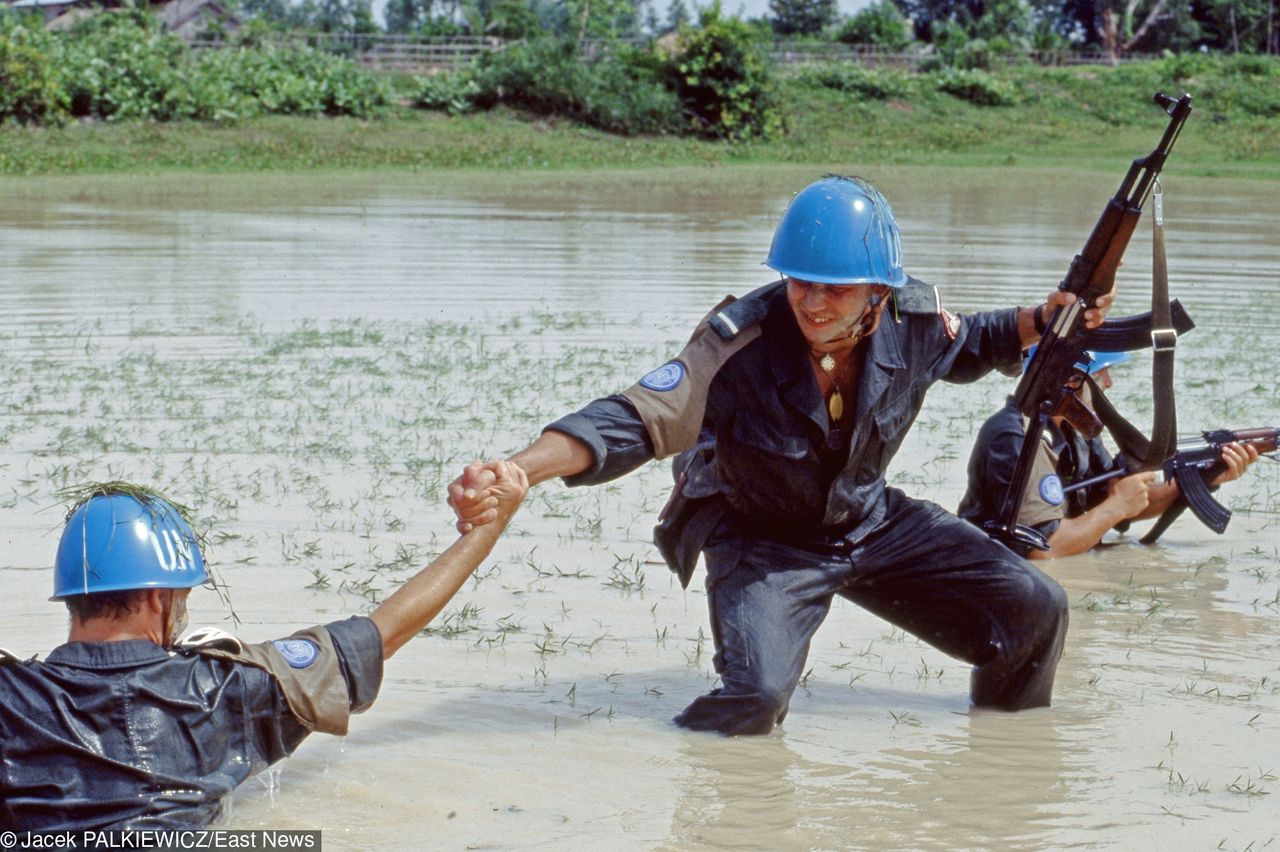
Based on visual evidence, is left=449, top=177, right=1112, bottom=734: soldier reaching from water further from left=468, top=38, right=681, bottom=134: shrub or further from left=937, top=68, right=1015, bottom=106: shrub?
left=937, top=68, right=1015, bottom=106: shrub

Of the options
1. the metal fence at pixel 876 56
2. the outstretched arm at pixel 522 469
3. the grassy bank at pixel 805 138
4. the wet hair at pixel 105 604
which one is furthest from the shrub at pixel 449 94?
the wet hair at pixel 105 604

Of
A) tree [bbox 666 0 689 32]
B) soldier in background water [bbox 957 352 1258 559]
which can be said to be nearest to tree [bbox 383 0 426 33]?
tree [bbox 666 0 689 32]

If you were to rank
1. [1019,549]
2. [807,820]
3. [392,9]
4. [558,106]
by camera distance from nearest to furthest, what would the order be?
[807,820], [1019,549], [558,106], [392,9]

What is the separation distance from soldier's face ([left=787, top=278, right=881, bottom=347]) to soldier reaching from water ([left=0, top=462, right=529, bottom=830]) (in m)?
1.71

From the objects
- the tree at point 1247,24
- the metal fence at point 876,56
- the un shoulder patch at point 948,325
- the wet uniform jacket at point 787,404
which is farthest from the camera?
the tree at point 1247,24

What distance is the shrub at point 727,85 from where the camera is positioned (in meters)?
43.4

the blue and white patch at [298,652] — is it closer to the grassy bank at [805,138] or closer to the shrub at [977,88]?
the grassy bank at [805,138]

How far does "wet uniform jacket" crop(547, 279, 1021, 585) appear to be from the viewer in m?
4.84

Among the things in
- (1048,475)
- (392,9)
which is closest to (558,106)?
(1048,475)

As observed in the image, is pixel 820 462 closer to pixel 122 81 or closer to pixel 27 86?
pixel 27 86

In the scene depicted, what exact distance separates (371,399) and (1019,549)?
4643 mm

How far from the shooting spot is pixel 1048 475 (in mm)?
6301

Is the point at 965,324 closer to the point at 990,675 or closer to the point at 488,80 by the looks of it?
the point at 990,675

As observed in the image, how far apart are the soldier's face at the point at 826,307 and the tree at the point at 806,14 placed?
7872 centimetres
